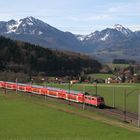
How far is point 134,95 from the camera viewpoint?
13962 cm

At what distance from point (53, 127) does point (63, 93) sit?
59394 mm

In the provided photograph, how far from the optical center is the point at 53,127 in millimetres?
63062

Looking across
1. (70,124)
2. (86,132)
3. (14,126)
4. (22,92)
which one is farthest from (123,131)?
(22,92)

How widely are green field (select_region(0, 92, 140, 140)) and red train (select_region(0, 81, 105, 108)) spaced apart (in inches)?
809

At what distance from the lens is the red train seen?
10681 cm

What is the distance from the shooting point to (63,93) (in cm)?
12244

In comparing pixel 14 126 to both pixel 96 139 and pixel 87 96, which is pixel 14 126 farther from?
pixel 87 96

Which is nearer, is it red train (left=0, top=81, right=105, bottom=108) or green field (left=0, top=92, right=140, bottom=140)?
green field (left=0, top=92, right=140, bottom=140)

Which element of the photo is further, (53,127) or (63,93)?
(63,93)

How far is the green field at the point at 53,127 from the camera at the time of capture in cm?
5275

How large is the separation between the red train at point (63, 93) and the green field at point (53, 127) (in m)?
20.5

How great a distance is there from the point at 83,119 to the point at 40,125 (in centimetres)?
1032

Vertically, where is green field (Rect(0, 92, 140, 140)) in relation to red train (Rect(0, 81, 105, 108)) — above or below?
below

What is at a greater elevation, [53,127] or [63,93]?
[63,93]
